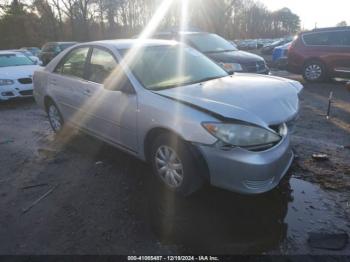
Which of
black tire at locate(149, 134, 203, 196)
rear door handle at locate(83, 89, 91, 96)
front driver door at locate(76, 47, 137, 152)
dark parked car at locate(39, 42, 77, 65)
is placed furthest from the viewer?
dark parked car at locate(39, 42, 77, 65)

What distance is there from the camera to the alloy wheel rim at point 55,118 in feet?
18.4

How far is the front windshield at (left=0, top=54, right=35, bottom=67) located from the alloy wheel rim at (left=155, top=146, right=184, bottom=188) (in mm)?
8018

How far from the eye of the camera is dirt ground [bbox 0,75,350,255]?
2.88 m

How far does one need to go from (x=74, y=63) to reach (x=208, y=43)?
539 cm

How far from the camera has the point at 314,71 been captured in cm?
1045

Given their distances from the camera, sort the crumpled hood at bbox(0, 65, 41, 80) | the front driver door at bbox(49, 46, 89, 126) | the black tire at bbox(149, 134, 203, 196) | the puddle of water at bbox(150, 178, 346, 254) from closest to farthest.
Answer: the puddle of water at bbox(150, 178, 346, 254)
the black tire at bbox(149, 134, 203, 196)
the front driver door at bbox(49, 46, 89, 126)
the crumpled hood at bbox(0, 65, 41, 80)

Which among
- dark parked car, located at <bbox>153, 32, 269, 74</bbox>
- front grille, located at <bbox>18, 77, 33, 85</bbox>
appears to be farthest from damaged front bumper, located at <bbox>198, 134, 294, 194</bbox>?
front grille, located at <bbox>18, 77, 33, 85</bbox>

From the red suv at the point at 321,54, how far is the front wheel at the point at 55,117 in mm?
8130

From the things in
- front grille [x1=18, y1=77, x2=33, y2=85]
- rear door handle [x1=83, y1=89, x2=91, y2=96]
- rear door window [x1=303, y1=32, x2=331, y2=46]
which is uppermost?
rear door window [x1=303, y1=32, x2=331, y2=46]

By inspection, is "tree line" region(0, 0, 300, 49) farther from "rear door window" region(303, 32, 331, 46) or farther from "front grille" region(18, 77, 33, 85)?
"front grille" region(18, 77, 33, 85)

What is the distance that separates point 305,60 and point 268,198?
8.34m

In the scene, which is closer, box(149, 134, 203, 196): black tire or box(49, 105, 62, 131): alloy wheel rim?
box(149, 134, 203, 196): black tire

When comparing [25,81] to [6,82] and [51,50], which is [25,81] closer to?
[6,82]

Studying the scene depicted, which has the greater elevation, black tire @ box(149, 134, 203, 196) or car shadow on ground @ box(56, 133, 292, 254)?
black tire @ box(149, 134, 203, 196)
